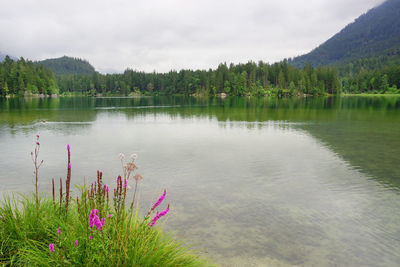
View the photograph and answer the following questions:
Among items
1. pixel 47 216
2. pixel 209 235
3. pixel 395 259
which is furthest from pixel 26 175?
pixel 395 259

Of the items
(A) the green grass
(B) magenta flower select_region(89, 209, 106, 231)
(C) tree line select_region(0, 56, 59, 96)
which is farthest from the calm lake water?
(C) tree line select_region(0, 56, 59, 96)

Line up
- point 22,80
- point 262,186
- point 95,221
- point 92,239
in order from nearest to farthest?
point 95,221
point 92,239
point 262,186
point 22,80

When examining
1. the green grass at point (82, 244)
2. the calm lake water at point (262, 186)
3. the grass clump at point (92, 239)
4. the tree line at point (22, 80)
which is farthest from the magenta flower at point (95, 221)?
the tree line at point (22, 80)

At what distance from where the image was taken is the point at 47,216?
6.30 metres

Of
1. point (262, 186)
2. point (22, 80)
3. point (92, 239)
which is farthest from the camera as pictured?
point (22, 80)

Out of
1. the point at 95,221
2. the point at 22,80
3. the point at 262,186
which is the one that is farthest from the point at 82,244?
the point at 22,80

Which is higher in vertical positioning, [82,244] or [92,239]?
[92,239]

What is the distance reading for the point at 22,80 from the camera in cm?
15062

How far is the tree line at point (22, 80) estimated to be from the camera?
14888cm

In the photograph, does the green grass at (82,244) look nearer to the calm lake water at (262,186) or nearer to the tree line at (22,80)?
the calm lake water at (262,186)

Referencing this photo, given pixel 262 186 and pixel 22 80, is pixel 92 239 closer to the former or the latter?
pixel 262 186

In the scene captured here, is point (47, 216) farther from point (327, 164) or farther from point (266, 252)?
point (327, 164)

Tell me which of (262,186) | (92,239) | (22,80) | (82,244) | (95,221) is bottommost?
(262,186)

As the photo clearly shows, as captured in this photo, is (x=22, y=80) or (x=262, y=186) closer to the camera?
(x=262, y=186)
